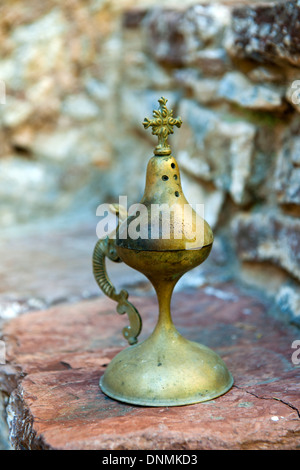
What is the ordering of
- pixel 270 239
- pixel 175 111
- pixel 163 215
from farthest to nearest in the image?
pixel 175 111 < pixel 270 239 < pixel 163 215

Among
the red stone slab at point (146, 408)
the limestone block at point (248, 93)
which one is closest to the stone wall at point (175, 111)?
the limestone block at point (248, 93)

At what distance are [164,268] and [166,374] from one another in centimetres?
22

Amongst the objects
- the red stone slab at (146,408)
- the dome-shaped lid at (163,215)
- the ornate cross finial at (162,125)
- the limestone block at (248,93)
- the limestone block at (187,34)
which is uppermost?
the limestone block at (187,34)

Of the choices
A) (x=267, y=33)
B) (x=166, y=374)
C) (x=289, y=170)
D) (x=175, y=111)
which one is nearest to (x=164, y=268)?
(x=166, y=374)

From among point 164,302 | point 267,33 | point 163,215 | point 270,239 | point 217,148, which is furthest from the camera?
point 217,148

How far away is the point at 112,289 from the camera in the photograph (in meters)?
1.42

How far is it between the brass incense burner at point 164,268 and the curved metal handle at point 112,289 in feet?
0.20

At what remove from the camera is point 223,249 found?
2.13 meters

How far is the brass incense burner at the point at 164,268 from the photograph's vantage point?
1230mm

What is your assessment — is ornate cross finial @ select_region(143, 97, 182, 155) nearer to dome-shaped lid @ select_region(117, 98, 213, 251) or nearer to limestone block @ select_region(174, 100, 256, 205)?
dome-shaped lid @ select_region(117, 98, 213, 251)

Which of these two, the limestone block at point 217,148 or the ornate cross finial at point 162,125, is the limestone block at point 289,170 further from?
the ornate cross finial at point 162,125

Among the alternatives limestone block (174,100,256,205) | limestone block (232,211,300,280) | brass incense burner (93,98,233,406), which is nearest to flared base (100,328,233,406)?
brass incense burner (93,98,233,406)

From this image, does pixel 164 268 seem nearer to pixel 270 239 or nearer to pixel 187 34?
pixel 270 239
